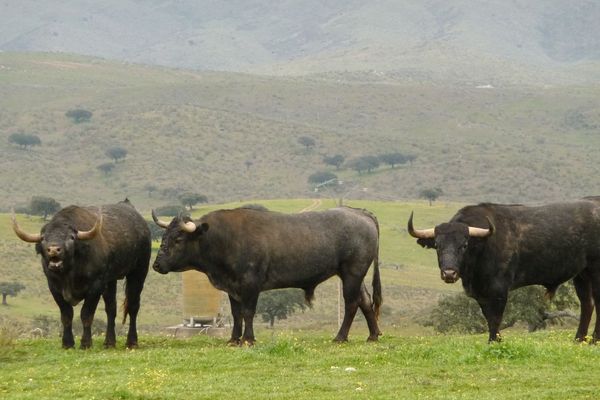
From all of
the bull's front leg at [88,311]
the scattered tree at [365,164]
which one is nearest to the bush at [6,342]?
the bull's front leg at [88,311]

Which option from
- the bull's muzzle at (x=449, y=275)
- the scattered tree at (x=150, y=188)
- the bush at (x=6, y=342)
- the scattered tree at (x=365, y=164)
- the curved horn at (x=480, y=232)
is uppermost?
the curved horn at (x=480, y=232)

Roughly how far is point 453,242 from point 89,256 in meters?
6.53

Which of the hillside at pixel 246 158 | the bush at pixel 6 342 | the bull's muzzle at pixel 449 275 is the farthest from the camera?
the hillside at pixel 246 158

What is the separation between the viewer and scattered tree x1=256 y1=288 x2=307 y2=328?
6981cm

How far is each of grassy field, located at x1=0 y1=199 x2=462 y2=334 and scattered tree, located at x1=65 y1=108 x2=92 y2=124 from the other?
72549 mm

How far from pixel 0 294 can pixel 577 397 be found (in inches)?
2712

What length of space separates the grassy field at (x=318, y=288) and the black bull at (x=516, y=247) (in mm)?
27942

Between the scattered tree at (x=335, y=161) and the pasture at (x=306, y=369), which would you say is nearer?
the pasture at (x=306, y=369)

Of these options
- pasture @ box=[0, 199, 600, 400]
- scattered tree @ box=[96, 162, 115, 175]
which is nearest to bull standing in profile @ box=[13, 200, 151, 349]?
pasture @ box=[0, 199, 600, 400]

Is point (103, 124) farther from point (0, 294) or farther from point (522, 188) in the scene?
point (0, 294)

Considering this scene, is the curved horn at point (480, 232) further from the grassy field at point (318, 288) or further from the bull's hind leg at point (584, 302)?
the grassy field at point (318, 288)

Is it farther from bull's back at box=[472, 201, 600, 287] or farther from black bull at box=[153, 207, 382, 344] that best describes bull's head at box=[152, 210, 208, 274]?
bull's back at box=[472, 201, 600, 287]

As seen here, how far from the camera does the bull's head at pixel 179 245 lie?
22672mm

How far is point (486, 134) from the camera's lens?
196 metres
